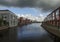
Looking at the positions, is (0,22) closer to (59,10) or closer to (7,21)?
(7,21)

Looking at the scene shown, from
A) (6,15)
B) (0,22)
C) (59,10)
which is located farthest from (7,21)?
(59,10)

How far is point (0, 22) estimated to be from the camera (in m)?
74.1

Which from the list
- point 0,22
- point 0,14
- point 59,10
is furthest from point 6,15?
point 59,10

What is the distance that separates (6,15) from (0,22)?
15144 mm

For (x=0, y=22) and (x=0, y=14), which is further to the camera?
(x=0, y=14)

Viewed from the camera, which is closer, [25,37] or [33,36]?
[25,37]

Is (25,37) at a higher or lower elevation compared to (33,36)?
higher

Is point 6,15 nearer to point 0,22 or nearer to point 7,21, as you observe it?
point 7,21

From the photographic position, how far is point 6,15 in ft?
291

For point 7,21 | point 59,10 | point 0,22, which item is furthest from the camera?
point 7,21

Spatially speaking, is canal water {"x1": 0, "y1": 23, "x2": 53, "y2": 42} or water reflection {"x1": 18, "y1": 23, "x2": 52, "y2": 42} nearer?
canal water {"x1": 0, "y1": 23, "x2": 53, "y2": 42}

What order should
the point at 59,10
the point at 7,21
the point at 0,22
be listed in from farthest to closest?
the point at 7,21 → the point at 0,22 → the point at 59,10

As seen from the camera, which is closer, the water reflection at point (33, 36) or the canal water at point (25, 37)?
the canal water at point (25, 37)

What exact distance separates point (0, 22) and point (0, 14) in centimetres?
1400
